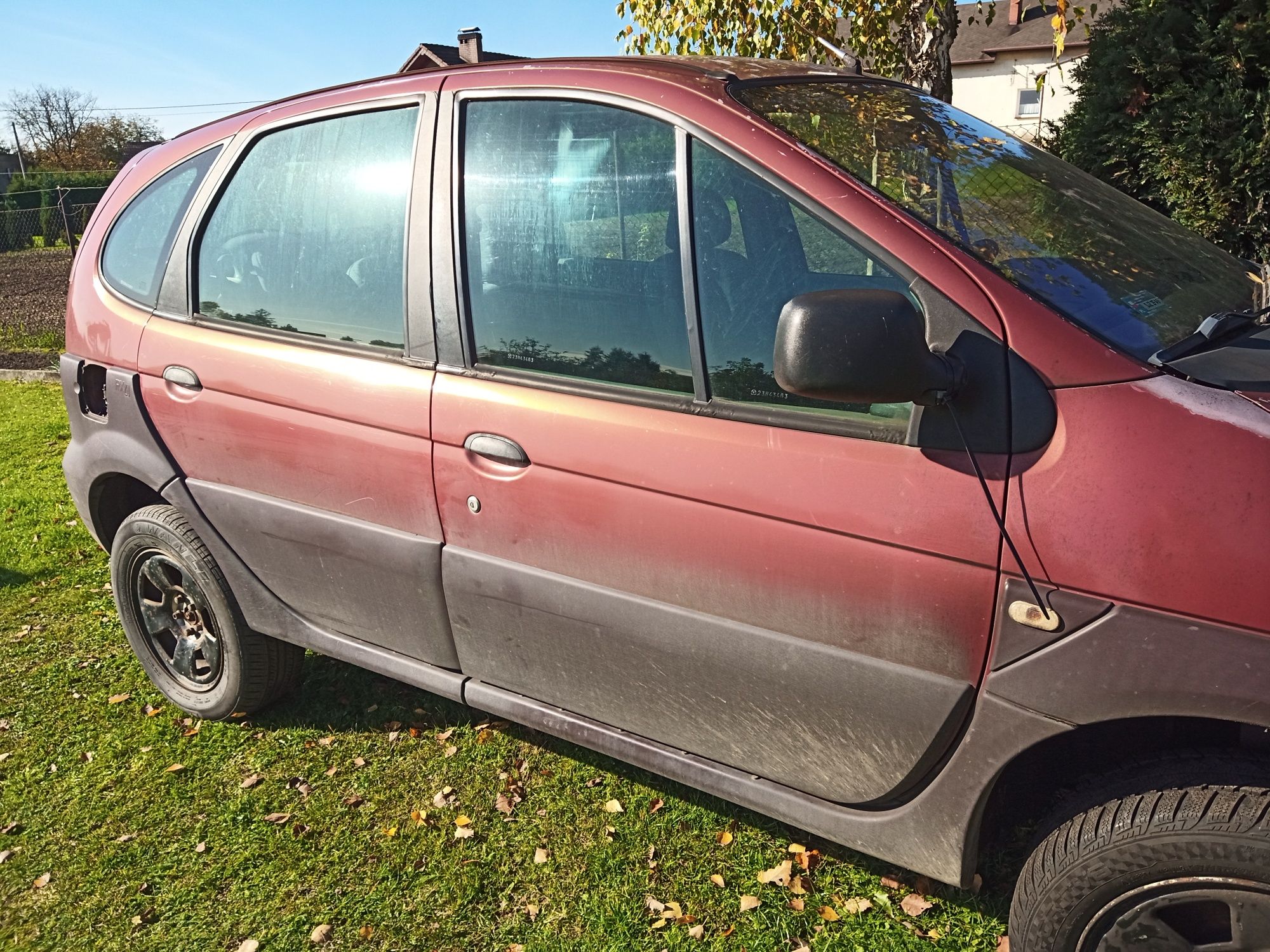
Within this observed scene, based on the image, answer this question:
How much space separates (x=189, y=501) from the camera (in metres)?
3.49

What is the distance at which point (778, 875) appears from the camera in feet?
9.77

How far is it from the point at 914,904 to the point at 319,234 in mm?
2614

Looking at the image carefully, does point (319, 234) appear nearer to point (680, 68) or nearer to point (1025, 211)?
point (680, 68)

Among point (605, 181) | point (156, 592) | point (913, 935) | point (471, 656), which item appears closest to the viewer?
point (605, 181)

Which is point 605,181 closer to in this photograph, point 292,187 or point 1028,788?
point 292,187

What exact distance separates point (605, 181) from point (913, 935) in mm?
2143

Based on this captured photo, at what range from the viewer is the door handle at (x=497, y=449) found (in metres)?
2.62

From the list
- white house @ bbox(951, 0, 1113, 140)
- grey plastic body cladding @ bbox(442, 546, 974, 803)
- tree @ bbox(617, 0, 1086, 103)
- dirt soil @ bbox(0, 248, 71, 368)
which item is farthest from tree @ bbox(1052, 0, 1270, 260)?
white house @ bbox(951, 0, 1113, 140)

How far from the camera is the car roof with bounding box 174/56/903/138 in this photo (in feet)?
8.63

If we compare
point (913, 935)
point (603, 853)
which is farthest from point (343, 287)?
point (913, 935)

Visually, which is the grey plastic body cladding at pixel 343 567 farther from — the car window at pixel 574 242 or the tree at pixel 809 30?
the tree at pixel 809 30

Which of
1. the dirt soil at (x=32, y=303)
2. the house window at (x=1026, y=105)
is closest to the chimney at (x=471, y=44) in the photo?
the dirt soil at (x=32, y=303)

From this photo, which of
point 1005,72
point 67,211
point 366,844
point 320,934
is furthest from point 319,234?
point 1005,72

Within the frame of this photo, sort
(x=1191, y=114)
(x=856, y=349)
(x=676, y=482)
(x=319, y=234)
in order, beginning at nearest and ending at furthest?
1. (x=856, y=349)
2. (x=676, y=482)
3. (x=319, y=234)
4. (x=1191, y=114)
